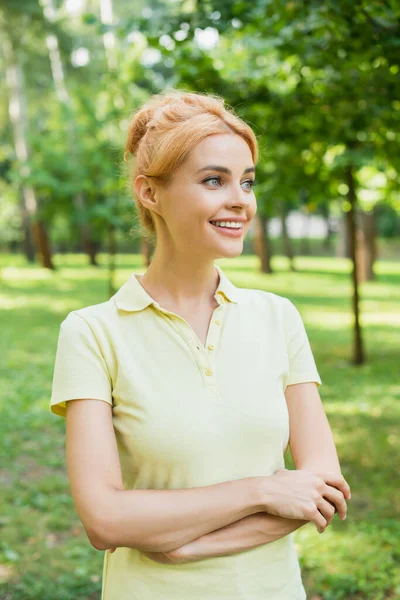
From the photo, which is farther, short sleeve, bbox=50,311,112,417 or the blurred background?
the blurred background

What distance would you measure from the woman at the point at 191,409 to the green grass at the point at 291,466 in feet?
8.72

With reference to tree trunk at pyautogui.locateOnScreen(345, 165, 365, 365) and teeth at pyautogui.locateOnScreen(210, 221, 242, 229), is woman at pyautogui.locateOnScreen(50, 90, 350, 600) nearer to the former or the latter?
teeth at pyautogui.locateOnScreen(210, 221, 242, 229)

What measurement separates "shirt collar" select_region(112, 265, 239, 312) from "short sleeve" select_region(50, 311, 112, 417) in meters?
0.12

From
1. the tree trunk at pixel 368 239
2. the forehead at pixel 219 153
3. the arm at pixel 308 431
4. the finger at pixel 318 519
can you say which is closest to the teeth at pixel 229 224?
the forehead at pixel 219 153

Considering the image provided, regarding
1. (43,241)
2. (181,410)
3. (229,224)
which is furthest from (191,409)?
(43,241)

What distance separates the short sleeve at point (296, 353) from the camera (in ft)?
6.63

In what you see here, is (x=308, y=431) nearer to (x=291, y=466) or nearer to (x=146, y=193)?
(x=146, y=193)

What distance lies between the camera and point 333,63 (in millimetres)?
4902

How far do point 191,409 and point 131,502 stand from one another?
0.26 metres

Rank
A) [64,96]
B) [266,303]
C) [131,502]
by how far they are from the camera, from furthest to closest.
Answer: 1. [64,96]
2. [266,303]
3. [131,502]

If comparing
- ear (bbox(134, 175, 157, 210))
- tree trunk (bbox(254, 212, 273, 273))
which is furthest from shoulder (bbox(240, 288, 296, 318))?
tree trunk (bbox(254, 212, 273, 273))

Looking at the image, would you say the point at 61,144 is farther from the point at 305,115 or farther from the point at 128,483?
the point at 128,483

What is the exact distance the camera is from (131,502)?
1.70 metres

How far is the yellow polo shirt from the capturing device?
69.8 inches
